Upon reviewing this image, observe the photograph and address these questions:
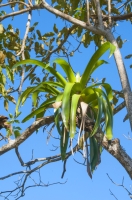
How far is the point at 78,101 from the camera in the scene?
228cm

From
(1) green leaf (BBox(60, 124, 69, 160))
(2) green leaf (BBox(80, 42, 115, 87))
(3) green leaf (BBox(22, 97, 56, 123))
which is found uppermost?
(2) green leaf (BBox(80, 42, 115, 87))

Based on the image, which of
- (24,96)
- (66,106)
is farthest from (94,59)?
(24,96)

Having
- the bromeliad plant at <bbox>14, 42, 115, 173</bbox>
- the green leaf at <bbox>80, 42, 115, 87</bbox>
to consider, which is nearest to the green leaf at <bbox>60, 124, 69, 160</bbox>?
the bromeliad plant at <bbox>14, 42, 115, 173</bbox>

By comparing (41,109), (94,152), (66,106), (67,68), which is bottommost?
(94,152)

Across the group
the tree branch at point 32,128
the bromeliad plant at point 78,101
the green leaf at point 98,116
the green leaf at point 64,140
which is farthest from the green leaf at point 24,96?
the green leaf at point 98,116

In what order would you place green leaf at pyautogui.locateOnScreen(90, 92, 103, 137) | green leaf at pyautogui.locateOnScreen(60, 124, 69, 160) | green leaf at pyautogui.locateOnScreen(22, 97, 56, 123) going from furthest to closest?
green leaf at pyautogui.locateOnScreen(22, 97, 56, 123) < green leaf at pyautogui.locateOnScreen(60, 124, 69, 160) < green leaf at pyautogui.locateOnScreen(90, 92, 103, 137)

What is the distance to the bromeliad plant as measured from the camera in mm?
2180

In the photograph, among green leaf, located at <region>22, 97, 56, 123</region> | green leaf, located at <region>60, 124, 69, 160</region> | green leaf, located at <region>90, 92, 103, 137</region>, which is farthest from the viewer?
green leaf, located at <region>22, 97, 56, 123</region>

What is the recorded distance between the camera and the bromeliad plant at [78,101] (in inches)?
85.8

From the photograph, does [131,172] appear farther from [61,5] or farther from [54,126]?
[61,5]

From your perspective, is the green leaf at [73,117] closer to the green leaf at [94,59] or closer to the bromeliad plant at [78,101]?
the bromeliad plant at [78,101]

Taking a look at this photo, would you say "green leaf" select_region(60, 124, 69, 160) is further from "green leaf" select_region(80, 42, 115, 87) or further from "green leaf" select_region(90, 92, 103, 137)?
"green leaf" select_region(80, 42, 115, 87)

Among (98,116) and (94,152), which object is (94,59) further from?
(94,152)

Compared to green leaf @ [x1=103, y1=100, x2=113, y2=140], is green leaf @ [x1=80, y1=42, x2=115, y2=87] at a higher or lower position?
higher
